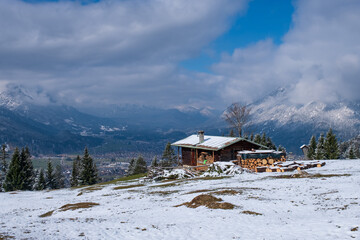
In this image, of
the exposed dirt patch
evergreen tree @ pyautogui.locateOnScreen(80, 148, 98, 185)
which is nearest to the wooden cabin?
the exposed dirt patch

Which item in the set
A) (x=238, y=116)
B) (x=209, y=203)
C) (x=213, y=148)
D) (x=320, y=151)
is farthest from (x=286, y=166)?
(x=320, y=151)

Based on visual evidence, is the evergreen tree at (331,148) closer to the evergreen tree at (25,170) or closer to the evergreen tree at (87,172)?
the evergreen tree at (87,172)

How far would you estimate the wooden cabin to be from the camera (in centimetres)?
5567

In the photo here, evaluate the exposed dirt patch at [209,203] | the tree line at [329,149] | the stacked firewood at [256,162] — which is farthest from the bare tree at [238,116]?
the exposed dirt patch at [209,203]

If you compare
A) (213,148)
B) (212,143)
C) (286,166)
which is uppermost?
(212,143)

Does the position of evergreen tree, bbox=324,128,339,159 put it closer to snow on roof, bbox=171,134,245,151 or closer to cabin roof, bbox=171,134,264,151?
cabin roof, bbox=171,134,264,151

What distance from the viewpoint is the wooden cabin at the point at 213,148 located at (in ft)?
183

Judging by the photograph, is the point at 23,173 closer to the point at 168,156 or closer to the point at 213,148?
the point at 168,156

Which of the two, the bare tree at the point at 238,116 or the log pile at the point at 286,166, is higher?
the bare tree at the point at 238,116

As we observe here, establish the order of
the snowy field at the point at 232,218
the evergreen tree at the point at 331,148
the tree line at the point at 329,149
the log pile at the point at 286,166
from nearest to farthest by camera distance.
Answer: the snowy field at the point at 232,218
the log pile at the point at 286,166
the evergreen tree at the point at 331,148
the tree line at the point at 329,149

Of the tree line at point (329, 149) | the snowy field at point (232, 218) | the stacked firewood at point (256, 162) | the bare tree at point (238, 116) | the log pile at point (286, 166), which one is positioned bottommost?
the snowy field at point (232, 218)

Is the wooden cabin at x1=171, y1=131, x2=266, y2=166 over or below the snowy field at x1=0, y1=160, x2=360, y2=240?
over

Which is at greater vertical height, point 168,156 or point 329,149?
point 329,149

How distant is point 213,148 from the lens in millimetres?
53688
